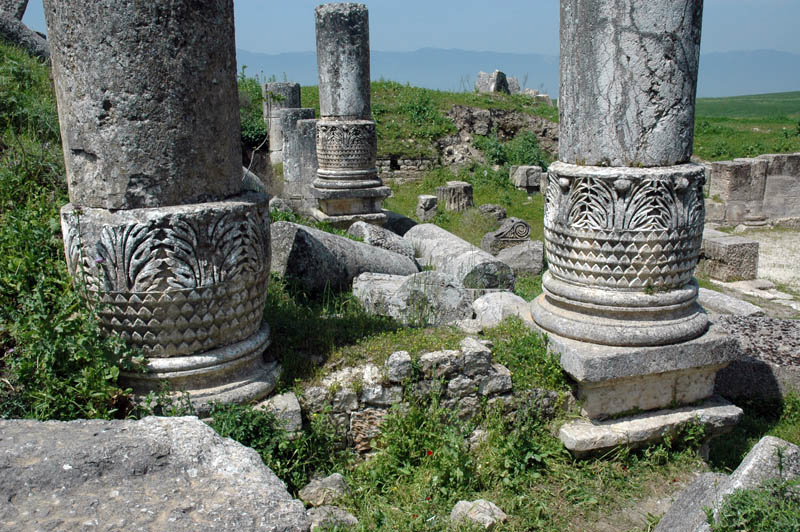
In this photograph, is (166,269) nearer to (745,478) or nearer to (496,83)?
(745,478)

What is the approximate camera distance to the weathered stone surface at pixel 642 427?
12.0ft

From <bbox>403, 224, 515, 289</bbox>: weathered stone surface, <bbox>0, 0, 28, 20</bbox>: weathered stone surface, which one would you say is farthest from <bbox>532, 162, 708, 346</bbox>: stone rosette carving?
<bbox>0, 0, 28, 20</bbox>: weathered stone surface

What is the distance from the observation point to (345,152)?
33.6ft

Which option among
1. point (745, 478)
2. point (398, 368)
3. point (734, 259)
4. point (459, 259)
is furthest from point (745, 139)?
point (745, 478)

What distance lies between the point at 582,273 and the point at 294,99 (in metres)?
13.5

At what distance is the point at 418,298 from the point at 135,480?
11.3ft

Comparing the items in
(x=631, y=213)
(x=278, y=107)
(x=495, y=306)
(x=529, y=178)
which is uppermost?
(x=278, y=107)

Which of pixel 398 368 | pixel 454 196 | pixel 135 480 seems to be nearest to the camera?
pixel 135 480

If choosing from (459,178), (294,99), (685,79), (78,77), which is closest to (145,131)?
(78,77)

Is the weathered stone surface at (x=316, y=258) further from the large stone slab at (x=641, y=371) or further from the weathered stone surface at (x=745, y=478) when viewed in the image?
the weathered stone surface at (x=745, y=478)

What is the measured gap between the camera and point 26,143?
19.6 ft

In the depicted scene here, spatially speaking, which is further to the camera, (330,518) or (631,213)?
(631,213)

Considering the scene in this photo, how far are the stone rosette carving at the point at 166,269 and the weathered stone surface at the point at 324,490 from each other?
87 cm

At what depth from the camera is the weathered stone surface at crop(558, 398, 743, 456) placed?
12.0 ft
